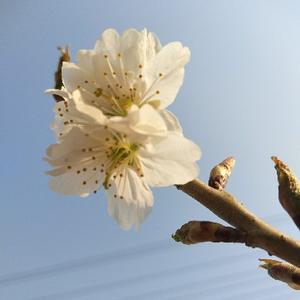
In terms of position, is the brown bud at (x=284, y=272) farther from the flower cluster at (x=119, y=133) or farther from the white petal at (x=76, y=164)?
the white petal at (x=76, y=164)

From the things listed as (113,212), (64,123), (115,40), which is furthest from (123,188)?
(115,40)

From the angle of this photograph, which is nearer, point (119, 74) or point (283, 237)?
point (283, 237)

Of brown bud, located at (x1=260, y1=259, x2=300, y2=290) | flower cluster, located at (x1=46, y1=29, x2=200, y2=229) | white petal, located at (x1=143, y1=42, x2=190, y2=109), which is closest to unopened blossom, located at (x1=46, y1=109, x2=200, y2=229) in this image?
flower cluster, located at (x1=46, y1=29, x2=200, y2=229)

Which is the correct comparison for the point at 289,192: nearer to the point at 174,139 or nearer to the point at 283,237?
the point at 283,237

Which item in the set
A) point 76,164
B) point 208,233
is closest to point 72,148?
point 76,164

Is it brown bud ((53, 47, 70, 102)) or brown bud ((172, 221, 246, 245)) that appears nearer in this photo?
brown bud ((172, 221, 246, 245))

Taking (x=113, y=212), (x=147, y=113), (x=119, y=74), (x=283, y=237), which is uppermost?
(x=119, y=74)

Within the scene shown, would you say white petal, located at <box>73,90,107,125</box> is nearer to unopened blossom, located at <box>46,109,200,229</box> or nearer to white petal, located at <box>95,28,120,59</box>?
unopened blossom, located at <box>46,109,200,229</box>
